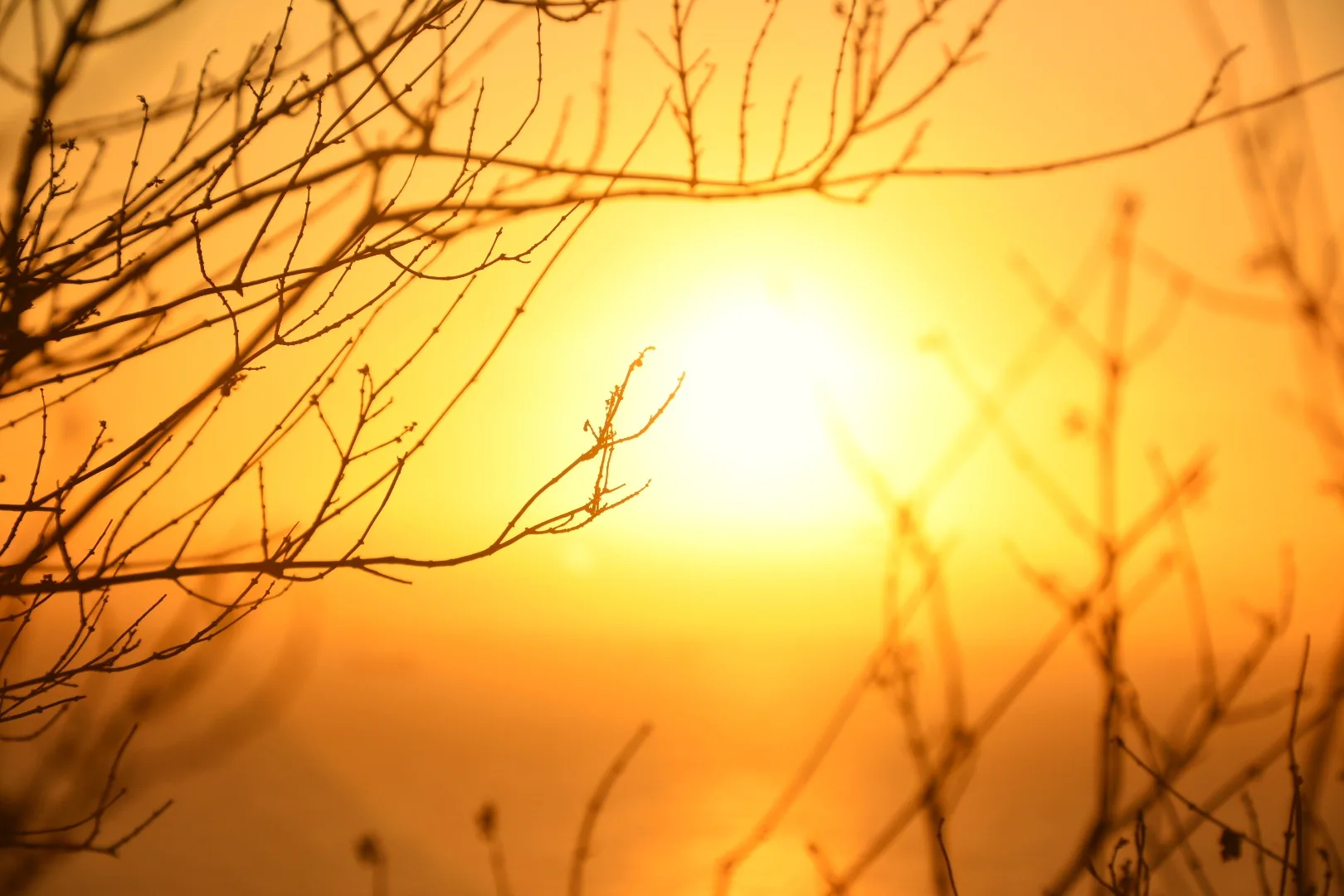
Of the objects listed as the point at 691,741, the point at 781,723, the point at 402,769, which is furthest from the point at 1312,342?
the point at 781,723

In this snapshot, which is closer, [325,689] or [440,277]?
[440,277]

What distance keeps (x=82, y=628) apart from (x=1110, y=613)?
1925mm

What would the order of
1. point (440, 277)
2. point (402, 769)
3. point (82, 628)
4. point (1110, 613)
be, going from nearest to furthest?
point (1110, 613) → point (82, 628) → point (440, 277) → point (402, 769)

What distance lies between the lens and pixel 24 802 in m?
1.88

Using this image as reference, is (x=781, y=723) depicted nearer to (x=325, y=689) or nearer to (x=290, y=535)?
(x=325, y=689)

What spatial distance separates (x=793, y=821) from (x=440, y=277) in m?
40.0

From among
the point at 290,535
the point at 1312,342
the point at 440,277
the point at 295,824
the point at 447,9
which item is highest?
the point at 447,9

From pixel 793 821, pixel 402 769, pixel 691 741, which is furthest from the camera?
pixel 691 741

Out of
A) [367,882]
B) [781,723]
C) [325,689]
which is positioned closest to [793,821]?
[367,882]

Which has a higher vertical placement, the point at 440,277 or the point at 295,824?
Result: the point at 440,277

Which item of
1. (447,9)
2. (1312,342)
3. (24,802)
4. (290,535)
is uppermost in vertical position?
(447,9)

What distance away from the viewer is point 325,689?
260 feet

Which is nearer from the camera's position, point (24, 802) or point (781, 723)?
point (24, 802)

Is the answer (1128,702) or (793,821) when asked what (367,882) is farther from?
(1128,702)
